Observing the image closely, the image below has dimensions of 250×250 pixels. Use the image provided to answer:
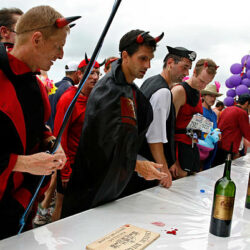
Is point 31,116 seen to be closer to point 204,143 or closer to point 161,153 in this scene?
point 161,153

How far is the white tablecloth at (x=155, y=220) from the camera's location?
33.1 inches

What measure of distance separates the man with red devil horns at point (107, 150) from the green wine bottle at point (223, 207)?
33 cm

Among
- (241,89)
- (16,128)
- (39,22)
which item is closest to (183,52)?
(39,22)

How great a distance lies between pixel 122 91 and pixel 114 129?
213 mm

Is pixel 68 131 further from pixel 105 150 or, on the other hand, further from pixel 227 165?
pixel 227 165

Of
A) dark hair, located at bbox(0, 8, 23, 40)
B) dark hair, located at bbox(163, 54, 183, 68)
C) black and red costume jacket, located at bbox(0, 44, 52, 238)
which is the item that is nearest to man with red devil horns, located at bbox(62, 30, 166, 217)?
black and red costume jacket, located at bbox(0, 44, 52, 238)

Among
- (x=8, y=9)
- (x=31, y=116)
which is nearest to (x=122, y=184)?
(x=31, y=116)

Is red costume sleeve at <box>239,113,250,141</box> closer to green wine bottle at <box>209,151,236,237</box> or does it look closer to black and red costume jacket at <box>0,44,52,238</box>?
green wine bottle at <box>209,151,236,237</box>

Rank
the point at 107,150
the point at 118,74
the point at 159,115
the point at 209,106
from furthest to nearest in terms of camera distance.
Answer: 1. the point at 209,106
2. the point at 159,115
3. the point at 118,74
4. the point at 107,150

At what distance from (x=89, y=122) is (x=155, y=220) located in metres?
0.54

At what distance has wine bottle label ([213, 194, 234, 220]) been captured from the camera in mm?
917

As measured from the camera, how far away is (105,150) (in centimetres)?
127

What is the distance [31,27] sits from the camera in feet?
2.94

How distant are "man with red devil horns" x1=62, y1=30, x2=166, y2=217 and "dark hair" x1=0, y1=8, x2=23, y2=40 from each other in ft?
1.72
